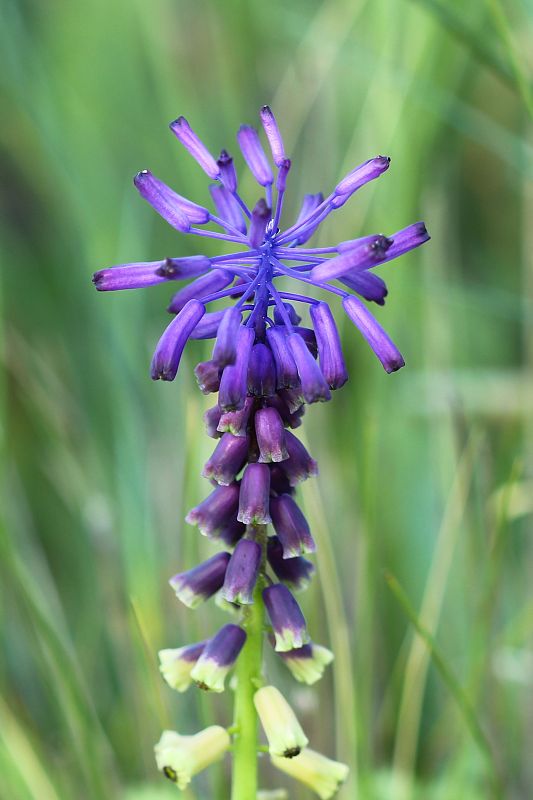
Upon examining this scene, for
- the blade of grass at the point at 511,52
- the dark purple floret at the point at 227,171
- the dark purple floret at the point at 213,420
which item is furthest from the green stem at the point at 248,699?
the blade of grass at the point at 511,52

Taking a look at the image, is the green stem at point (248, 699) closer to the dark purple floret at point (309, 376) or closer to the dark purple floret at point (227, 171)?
the dark purple floret at point (309, 376)

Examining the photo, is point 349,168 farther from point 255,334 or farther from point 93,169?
point 255,334

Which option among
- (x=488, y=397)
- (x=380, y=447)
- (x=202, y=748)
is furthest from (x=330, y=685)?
(x=202, y=748)

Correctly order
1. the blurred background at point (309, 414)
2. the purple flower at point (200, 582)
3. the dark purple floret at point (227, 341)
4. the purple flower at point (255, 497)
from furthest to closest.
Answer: the blurred background at point (309, 414) → the purple flower at point (200, 582) → the purple flower at point (255, 497) → the dark purple floret at point (227, 341)

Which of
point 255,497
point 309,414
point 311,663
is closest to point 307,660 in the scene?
point 311,663

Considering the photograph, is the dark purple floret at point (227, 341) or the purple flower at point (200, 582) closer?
the dark purple floret at point (227, 341)

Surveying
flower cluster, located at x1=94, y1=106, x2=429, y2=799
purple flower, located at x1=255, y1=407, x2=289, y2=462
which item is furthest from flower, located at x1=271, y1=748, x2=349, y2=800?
purple flower, located at x1=255, y1=407, x2=289, y2=462
